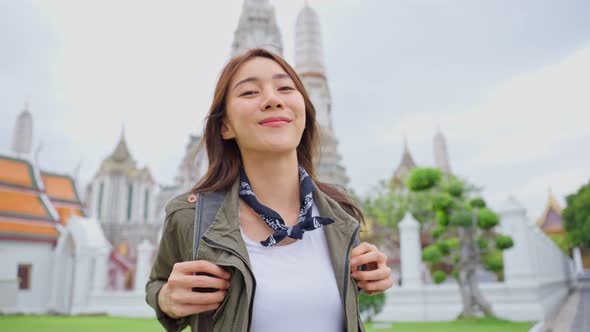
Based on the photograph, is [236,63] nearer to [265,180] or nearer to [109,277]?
[265,180]

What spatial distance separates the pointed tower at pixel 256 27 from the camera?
62.0 feet

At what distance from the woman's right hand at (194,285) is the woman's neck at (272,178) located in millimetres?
356

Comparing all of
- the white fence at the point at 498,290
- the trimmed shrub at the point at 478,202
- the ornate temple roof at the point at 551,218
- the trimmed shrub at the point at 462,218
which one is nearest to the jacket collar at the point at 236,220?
the trimmed shrub at the point at 462,218

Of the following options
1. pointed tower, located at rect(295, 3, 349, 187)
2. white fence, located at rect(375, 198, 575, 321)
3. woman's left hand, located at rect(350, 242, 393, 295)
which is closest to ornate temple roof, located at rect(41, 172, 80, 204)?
white fence, located at rect(375, 198, 575, 321)

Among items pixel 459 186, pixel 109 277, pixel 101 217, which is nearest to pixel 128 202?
pixel 101 217

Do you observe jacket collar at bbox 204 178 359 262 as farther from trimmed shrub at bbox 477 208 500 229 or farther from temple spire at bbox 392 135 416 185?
temple spire at bbox 392 135 416 185

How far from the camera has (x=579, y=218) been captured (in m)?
26.4

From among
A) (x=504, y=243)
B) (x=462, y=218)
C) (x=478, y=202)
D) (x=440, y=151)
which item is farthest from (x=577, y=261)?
(x=462, y=218)

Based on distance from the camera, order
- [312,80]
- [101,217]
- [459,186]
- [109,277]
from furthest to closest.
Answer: [101,217] → [312,80] → [109,277] → [459,186]

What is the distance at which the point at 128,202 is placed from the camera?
29938 mm

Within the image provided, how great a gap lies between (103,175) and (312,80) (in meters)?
15.4

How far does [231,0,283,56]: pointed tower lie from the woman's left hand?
708 inches

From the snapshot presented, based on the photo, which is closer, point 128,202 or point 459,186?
point 459,186

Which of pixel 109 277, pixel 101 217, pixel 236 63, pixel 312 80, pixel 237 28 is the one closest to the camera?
pixel 236 63
